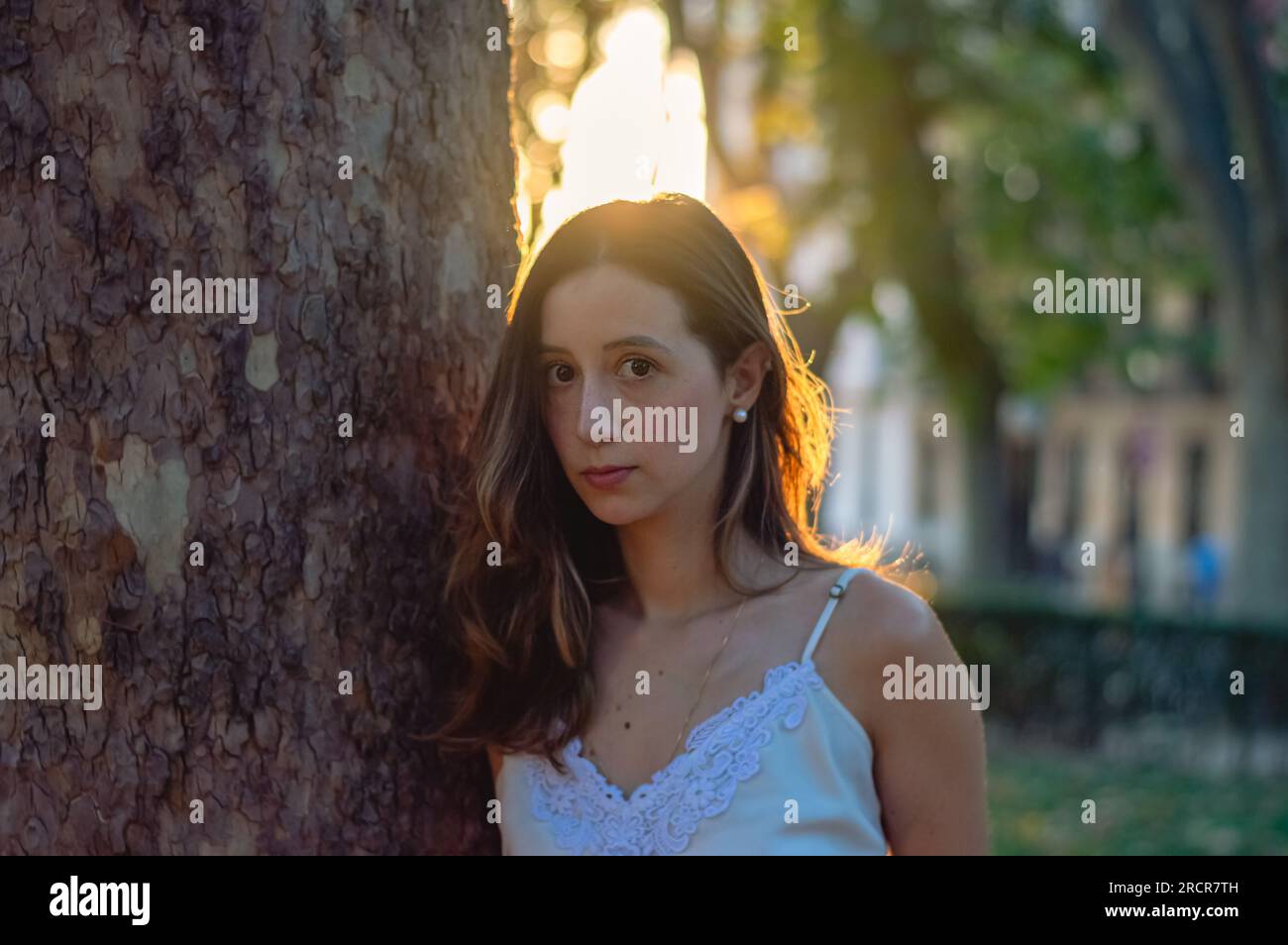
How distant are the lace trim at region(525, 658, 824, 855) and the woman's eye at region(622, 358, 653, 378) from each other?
1.75 feet

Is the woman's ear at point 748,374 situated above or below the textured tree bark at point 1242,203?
below

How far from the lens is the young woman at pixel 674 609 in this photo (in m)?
2.39

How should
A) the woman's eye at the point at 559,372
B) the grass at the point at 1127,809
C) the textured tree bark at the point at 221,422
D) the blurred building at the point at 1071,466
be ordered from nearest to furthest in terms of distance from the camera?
1. the textured tree bark at the point at 221,422
2. the woman's eye at the point at 559,372
3. the grass at the point at 1127,809
4. the blurred building at the point at 1071,466

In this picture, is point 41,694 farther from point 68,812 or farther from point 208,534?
point 208,534

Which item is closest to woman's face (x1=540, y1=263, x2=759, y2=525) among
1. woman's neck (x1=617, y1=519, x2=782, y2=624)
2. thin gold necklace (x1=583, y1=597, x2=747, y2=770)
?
woman's neck (x1=617, y1=519, x2=782, y2=624)

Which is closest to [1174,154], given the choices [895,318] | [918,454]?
[895,318]

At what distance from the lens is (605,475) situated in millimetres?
2475

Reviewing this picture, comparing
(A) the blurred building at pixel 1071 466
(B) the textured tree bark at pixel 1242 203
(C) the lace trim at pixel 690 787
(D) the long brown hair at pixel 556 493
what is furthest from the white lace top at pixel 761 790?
(A) the blurred building at pixel 1071 466

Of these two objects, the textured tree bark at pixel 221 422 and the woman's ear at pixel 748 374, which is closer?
the textured tree bark at pixel 221 422

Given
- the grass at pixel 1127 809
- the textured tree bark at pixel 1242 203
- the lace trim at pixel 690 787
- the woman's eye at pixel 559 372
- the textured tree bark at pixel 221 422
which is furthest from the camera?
the textured tree bark at pixel 1242 203

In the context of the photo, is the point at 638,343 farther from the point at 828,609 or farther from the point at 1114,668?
the point at 1114,668

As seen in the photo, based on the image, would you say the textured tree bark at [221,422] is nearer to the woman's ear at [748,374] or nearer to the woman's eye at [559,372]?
the woman's eye at [559,372]

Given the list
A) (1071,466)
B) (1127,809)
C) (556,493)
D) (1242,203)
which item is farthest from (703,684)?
(1071,466)
